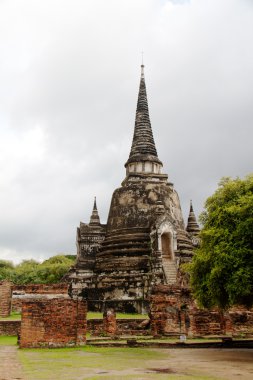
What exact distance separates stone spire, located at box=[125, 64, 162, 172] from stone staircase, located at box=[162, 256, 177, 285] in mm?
8007

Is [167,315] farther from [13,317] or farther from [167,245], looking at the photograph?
[167,245]

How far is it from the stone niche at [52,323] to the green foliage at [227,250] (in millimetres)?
3467

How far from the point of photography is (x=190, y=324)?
54.2 ft

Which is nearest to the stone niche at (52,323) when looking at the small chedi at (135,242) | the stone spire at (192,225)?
the small chedi at (135,242)

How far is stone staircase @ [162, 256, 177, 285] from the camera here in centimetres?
2540

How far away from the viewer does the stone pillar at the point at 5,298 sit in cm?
2381

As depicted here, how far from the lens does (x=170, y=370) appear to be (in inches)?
321

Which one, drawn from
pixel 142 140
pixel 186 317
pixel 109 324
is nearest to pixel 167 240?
pixel 142 140

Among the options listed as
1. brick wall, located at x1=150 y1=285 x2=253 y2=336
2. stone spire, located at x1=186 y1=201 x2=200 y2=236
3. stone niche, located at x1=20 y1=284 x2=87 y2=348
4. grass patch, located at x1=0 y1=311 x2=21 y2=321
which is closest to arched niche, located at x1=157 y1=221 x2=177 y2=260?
stone spire, located at x1=186 y1=201 x2=200 y2=236

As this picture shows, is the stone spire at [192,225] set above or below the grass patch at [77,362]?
above

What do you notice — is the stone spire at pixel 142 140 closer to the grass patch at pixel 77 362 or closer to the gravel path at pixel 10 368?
the grass patch at pixel 77 362

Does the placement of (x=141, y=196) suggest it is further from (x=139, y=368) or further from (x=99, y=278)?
(x=139, y=368)

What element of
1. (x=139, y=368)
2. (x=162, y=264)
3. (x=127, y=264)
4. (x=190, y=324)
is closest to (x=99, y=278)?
(x=127, y=264)

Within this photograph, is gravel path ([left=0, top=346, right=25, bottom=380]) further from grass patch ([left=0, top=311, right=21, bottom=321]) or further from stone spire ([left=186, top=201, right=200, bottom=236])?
stone spire ([left=186, top=201, right=200, bottom=236])
